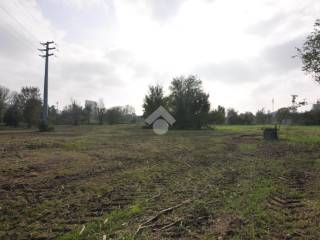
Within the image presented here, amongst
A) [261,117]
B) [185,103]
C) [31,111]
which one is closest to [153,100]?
[185,103]

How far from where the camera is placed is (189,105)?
41875 millimetres

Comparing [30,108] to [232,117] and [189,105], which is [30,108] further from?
[232,117]

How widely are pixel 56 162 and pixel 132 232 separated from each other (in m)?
6.26

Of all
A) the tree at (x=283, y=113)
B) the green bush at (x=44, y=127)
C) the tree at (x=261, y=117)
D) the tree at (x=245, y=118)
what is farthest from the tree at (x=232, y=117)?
the green bush at (x=44, y=127)

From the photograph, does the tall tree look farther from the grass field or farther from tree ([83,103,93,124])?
the grass field

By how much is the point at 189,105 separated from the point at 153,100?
18.8ft

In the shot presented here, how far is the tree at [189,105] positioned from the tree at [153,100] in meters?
1.48

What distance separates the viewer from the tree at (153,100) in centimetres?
4275

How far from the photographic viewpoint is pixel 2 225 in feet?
12.4

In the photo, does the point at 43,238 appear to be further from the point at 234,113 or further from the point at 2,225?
the point at 234,113

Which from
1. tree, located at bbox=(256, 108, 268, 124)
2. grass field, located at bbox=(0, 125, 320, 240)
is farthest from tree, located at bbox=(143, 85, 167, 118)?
tree, located at bbox=(256, 108, 268, 124)

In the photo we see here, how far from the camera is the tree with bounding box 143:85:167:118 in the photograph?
42.8 m

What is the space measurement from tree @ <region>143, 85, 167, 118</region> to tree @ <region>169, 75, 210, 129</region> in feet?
4.86

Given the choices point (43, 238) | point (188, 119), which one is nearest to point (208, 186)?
point (43, 238)
